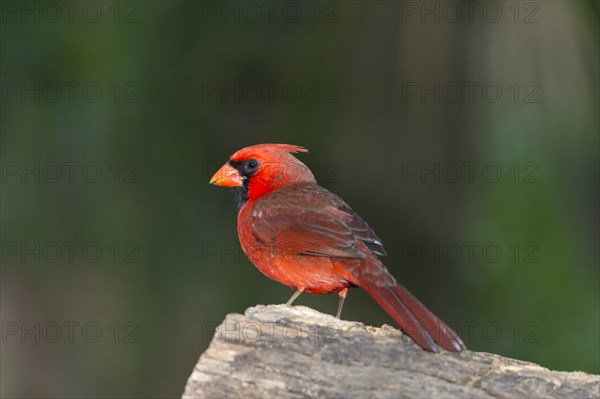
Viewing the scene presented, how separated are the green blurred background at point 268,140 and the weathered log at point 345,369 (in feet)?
7.17

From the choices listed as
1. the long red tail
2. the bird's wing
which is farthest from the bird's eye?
the long red tail

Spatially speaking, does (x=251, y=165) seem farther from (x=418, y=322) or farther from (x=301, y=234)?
(x=418, y=322)

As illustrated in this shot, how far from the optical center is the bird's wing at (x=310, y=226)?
4.00m

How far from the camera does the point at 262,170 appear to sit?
4617mm

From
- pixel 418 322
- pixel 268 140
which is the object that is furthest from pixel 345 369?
pixel 268 140

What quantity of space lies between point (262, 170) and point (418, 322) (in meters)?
1.53

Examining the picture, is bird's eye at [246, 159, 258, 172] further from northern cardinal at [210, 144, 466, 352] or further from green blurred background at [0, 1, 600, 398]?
green blurred background at [0, 1, 600, 398]

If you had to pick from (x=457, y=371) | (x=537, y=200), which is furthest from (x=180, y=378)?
(x=457, y=371)

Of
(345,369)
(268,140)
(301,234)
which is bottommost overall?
(345,369)

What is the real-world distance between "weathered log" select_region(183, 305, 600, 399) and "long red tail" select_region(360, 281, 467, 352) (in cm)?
4

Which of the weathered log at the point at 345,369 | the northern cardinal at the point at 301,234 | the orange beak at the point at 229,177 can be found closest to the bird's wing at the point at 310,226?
the northern cardinal at the point at 301,234

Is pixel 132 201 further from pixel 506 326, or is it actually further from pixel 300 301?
pixel 506 326

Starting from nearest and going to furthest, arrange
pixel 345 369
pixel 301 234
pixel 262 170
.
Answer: pixel 345 369, pixel 301 234, pixel 262 170

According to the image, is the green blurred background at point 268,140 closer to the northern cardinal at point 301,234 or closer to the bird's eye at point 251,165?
the northern cardinal at point 301,234
